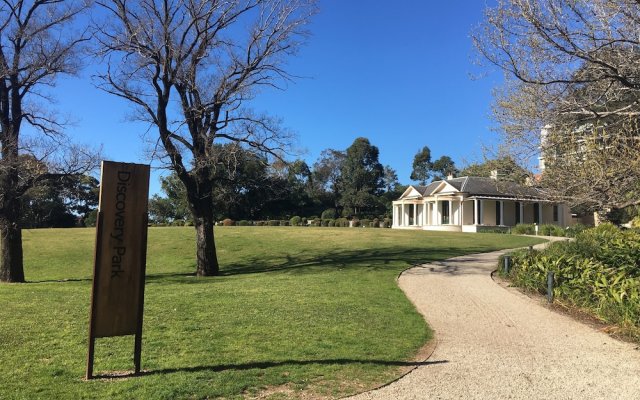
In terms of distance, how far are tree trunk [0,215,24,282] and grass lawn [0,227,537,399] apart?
6.65 ft

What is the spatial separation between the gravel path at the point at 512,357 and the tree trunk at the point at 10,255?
13962mm

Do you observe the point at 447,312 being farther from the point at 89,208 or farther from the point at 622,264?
the point at 89,208

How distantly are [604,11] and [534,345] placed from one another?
5.92m

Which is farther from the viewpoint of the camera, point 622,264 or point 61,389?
point 622,264

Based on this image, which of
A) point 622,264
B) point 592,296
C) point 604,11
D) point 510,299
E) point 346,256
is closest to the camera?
point 604,11

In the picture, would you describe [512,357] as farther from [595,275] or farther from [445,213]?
[445,213]

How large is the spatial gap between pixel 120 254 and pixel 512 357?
17.6 feet

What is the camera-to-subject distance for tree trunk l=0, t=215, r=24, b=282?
17.4m

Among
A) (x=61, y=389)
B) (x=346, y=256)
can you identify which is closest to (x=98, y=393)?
(x=61, y=389)

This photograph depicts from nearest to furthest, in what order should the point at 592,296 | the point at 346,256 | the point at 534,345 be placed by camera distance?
the point at 534,345 → the point at 592,296 → the point at 346,256

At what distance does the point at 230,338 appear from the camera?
7629mm

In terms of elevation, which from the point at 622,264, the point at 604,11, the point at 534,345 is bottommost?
the point at 534,345

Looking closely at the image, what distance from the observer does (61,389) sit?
5285 mm

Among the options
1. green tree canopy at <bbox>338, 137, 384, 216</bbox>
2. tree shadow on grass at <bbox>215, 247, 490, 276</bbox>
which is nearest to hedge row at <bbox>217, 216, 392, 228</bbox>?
green tree canopy at <bbox>338, 137, 384, 216</bbox>
